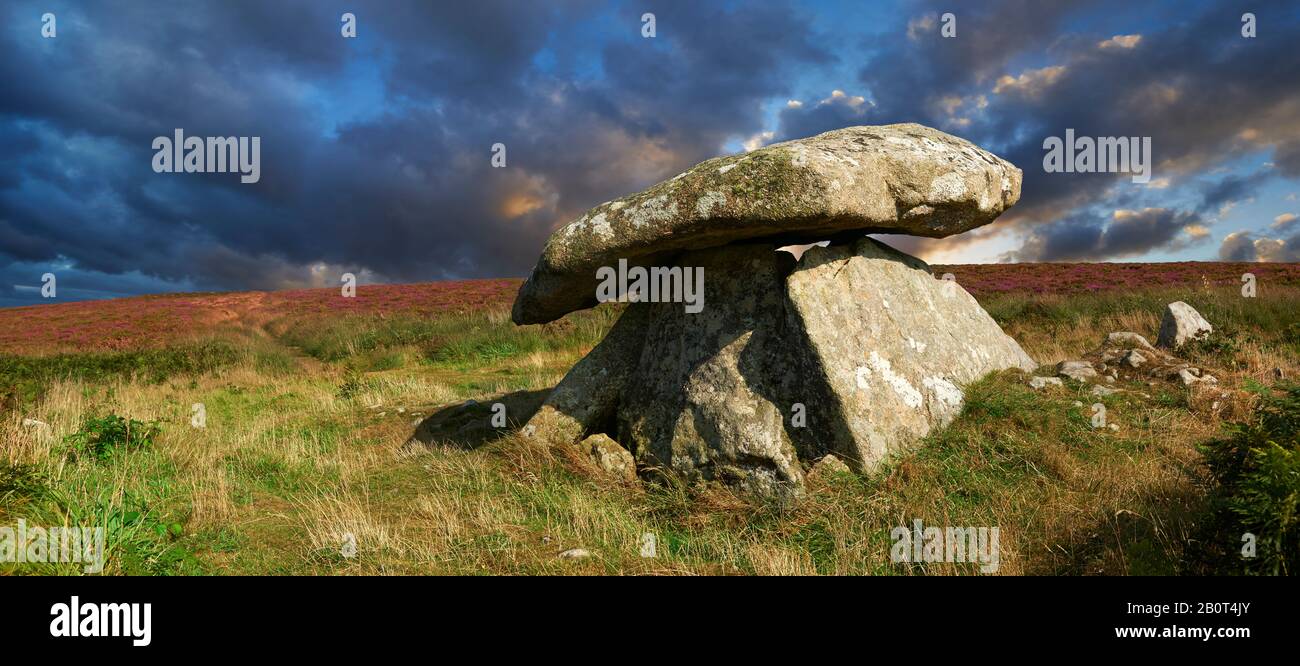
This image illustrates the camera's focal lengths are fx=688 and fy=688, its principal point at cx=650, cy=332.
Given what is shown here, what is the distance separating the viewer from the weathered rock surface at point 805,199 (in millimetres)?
5941

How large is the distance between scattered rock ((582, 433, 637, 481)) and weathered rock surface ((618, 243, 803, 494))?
16 cm

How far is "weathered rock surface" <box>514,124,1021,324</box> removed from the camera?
5941mm

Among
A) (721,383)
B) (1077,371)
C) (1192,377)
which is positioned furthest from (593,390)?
(1192,377)

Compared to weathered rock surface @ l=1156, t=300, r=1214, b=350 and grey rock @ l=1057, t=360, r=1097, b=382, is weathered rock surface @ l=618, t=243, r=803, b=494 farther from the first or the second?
weathered rock surface @ l=1156, t=300, r=1214, b=350

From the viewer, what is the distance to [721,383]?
6.86 metres

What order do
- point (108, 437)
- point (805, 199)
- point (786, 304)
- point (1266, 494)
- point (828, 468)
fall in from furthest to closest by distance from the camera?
point (108, 437) < point (786, 304) < point (828, 468) < point (805, 199) < point (1266, 494)

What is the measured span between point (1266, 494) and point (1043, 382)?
11.8 ft

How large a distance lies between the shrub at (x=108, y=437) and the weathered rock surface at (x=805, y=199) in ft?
18.4

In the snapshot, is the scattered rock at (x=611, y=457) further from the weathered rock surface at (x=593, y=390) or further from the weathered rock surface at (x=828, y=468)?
the weathered rock surface at (x=828, y=468)
